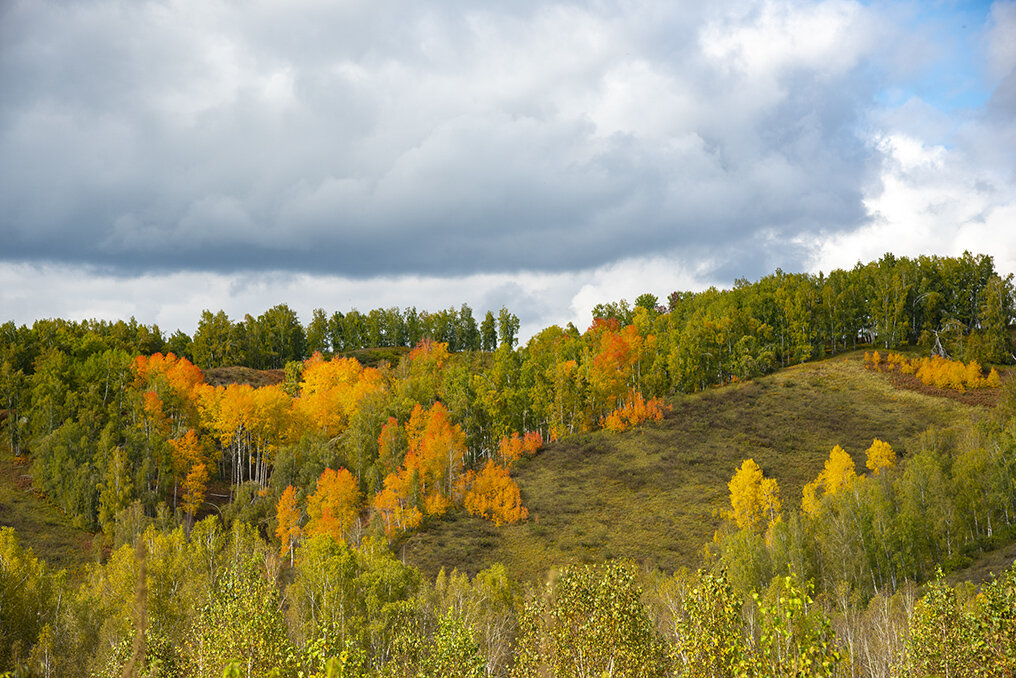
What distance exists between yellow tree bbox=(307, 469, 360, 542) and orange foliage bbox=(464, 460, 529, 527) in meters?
17.5

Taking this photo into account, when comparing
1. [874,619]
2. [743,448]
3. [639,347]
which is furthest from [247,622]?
[639,347]

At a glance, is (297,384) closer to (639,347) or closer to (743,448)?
(639,347)

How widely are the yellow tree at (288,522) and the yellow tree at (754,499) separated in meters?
61.1

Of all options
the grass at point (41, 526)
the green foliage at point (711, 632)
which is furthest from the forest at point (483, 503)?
the grass at point (41, 526)

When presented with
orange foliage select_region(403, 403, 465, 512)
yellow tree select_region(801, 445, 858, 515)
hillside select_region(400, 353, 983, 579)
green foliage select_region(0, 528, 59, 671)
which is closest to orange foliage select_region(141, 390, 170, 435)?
orange foliage select_region(403, 403, 465, 512)

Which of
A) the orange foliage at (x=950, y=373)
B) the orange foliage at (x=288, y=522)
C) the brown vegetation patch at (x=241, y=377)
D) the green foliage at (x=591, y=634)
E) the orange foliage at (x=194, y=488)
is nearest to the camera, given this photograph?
the green foliage at (x=591, y=634)

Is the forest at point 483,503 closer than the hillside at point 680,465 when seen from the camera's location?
Yes

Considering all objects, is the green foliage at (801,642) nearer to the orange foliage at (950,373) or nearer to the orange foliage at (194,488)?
the orange foliage at (194,488)

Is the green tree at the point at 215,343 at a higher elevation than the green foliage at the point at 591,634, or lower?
higher

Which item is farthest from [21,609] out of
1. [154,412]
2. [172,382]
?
[172,382]

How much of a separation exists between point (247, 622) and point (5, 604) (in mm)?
37108

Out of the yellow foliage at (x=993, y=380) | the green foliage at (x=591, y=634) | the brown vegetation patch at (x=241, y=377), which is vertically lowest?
the green foliage at (x=591, y=634)

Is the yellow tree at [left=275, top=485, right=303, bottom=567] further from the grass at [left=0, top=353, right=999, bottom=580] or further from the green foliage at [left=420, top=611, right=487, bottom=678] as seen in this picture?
the green foliage at [left=420, top=611, right=487, bottom=678]

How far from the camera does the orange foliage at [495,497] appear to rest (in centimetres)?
10325
